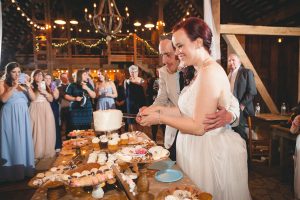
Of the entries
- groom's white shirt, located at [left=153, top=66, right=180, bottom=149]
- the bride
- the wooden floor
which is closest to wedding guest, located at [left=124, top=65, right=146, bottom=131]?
A: the wooden floor

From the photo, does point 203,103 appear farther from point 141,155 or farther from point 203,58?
point 141,155

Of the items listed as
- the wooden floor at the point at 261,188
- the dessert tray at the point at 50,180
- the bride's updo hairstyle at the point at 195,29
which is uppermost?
the bride's updo hairstyle at the point at 195,29

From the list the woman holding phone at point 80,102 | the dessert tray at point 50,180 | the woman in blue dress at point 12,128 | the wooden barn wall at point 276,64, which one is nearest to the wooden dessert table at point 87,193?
the dessert tray at point 50,180

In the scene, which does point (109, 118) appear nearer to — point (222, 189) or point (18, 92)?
point (222, 189)

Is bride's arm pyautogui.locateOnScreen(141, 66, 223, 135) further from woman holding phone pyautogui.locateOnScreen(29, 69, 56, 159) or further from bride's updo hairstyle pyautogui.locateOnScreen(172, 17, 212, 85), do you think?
woman holding phone pyautogui.locateOnScreen(29, 69, 56, 159)

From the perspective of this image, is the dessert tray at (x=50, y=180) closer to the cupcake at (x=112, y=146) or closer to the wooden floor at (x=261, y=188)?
the cupcake at (x=112, y=146)

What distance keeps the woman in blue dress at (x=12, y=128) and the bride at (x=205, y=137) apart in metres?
3.24

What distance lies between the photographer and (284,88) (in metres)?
8.84

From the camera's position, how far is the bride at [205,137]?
1.49m

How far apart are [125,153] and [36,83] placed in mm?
3837

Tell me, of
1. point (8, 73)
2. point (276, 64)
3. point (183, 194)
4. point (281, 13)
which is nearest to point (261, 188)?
point (183, 194)

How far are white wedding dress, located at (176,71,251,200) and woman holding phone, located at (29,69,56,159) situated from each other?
4.02m

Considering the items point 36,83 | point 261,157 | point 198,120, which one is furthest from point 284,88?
point 198,120

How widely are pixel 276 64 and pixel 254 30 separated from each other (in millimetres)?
4914
